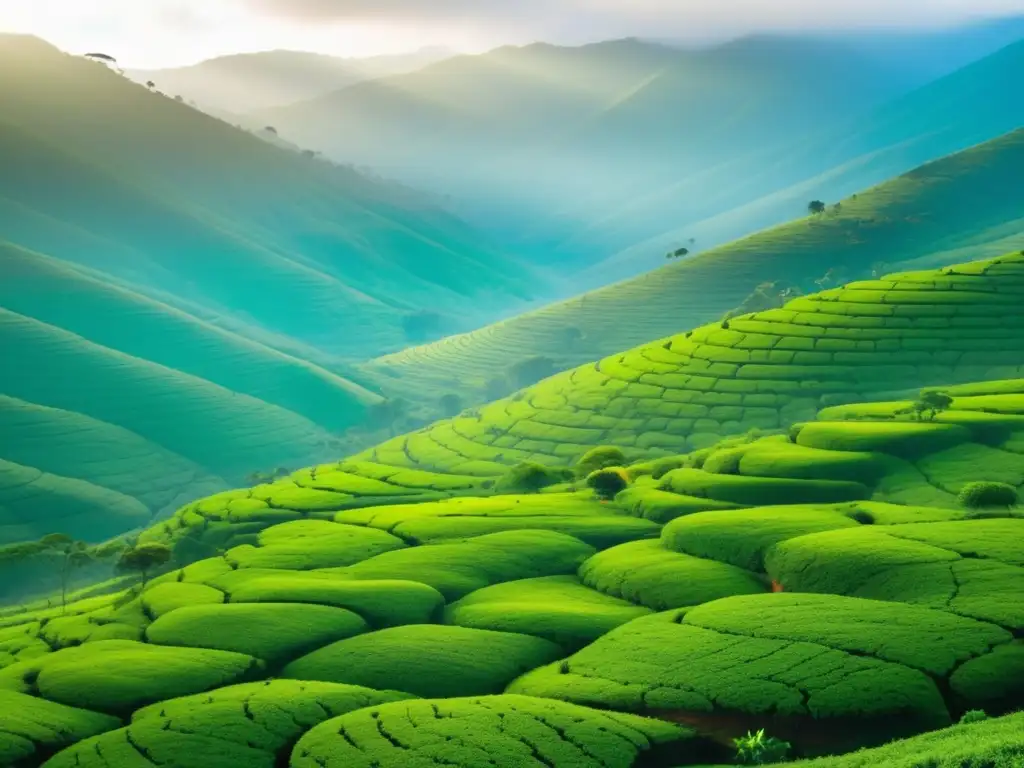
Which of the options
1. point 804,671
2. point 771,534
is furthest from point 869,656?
point 771,534

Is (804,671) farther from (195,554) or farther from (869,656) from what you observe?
(195,554)

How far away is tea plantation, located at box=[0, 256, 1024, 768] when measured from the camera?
3750 cm

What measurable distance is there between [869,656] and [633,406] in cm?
8291

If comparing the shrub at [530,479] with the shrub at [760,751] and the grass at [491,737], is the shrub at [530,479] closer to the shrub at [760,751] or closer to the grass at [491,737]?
the grass at [491,737]

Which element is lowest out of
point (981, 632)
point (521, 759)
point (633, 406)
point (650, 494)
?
point (521, 759)

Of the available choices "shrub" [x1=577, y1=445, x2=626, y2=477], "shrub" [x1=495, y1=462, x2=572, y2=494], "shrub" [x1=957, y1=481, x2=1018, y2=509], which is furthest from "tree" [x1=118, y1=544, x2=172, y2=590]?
"shrub" [x1=957, y1=481, x2=1018, y2=509]

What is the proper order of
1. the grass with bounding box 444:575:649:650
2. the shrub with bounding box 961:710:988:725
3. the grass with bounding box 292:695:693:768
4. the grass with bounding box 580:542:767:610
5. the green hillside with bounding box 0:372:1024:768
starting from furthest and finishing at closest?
1. the grass with bounding box 580:542:767:610
2. the grass with bounding box 444:575:649:650
3. the green hillside with bounding box 0:372:1024:768
4. the grass with bounding box 292:695:693:768
5. the shrub with bounding box 961:710:988:725

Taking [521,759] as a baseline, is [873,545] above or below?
above

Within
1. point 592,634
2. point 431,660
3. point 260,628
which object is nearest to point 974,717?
point 592,634

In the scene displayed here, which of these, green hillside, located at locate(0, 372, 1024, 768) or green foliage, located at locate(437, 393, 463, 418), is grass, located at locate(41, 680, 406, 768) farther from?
green foliage, located at locate(437, 393, 463, 418)

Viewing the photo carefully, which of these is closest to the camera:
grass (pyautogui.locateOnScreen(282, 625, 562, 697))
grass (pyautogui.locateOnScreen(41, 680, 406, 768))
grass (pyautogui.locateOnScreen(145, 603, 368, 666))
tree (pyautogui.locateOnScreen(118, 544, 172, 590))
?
grass (pyautogui.locateOnScreen(41, 680, 406, 768))

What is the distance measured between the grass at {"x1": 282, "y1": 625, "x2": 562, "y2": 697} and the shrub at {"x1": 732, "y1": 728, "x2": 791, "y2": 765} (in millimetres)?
13000

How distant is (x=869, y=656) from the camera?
131 ft

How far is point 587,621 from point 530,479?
133 feet
